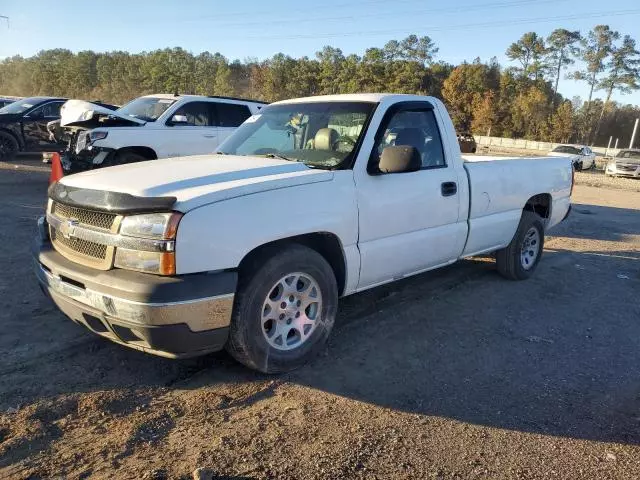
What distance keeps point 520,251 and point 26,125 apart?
13133mm

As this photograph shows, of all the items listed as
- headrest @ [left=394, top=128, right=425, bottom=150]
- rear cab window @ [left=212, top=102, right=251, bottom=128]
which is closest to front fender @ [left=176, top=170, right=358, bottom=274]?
headrest @ [left=394, top=128, right=425, bottom=150]

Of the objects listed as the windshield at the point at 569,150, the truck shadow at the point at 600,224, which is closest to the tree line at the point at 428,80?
the windshield at the point at 569,150

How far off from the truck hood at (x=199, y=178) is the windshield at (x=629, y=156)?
95.3 ft

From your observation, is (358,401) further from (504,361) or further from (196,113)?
(196,113)

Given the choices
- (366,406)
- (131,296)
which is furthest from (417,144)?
(131,296)

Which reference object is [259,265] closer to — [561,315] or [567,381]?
[567,381]

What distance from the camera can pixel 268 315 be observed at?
11.7 feet

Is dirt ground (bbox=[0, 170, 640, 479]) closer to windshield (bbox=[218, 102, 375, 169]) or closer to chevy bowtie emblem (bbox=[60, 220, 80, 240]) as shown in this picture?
chevy bowtie emblem (bbox=[60, 220, 80, 240])

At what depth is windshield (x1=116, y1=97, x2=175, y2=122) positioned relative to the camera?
1025 cm

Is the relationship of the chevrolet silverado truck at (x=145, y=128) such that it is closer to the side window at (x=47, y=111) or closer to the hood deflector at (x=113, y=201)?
the side window at (x=47, y=111)

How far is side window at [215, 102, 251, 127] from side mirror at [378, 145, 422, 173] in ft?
23.9

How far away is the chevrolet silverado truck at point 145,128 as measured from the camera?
9.39 metres

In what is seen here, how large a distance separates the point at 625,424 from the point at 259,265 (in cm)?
249

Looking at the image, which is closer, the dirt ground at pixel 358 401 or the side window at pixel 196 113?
the dirt ground at pixel 358 401
